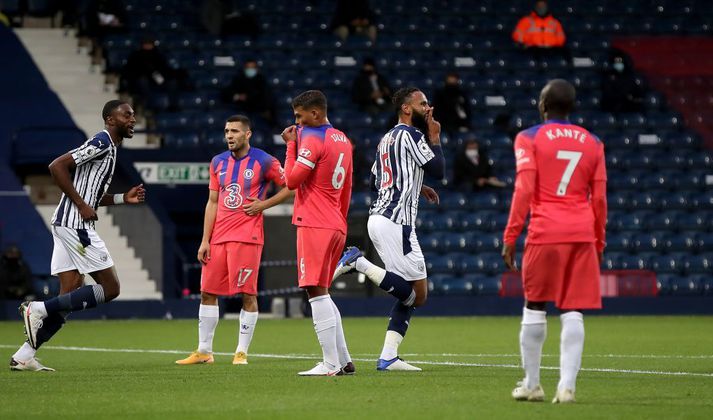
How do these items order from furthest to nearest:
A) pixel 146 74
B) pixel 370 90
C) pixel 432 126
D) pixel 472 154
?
pixel 370 90 → pixel 146 74 → pixel 472 154 → pixel 432 126

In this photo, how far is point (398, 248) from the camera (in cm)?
1136

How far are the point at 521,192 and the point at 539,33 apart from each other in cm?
2209

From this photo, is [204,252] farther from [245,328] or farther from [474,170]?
[474,170]

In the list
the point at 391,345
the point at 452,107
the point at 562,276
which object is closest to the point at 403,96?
the point at 391,345

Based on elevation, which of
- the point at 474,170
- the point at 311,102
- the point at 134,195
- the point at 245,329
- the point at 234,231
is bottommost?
the point at 245,329

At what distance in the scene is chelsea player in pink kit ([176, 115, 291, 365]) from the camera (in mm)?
12359

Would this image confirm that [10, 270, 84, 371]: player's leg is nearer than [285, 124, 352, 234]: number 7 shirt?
No

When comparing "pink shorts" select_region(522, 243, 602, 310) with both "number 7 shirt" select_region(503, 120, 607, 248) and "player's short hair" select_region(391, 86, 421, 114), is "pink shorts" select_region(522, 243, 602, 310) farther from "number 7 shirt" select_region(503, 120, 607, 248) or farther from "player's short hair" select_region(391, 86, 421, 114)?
"player's short hair" select_region(391, 86, 421, 114)

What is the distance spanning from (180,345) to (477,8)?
56.7ft

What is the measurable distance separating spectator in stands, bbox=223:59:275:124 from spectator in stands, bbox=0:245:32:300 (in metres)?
5.61

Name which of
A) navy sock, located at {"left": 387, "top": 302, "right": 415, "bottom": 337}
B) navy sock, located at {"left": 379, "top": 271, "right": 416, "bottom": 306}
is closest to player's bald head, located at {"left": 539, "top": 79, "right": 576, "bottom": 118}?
navy sock, located at {"left": 379, "top": 271, "right": 416, "bottom": 306}

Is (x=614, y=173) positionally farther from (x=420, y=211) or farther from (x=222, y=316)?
(x=222, y=316)

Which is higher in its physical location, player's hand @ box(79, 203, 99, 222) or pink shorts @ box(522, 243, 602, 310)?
player's hand @ box(79, 203, 99, 222)

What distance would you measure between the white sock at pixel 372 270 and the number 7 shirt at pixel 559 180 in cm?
301
